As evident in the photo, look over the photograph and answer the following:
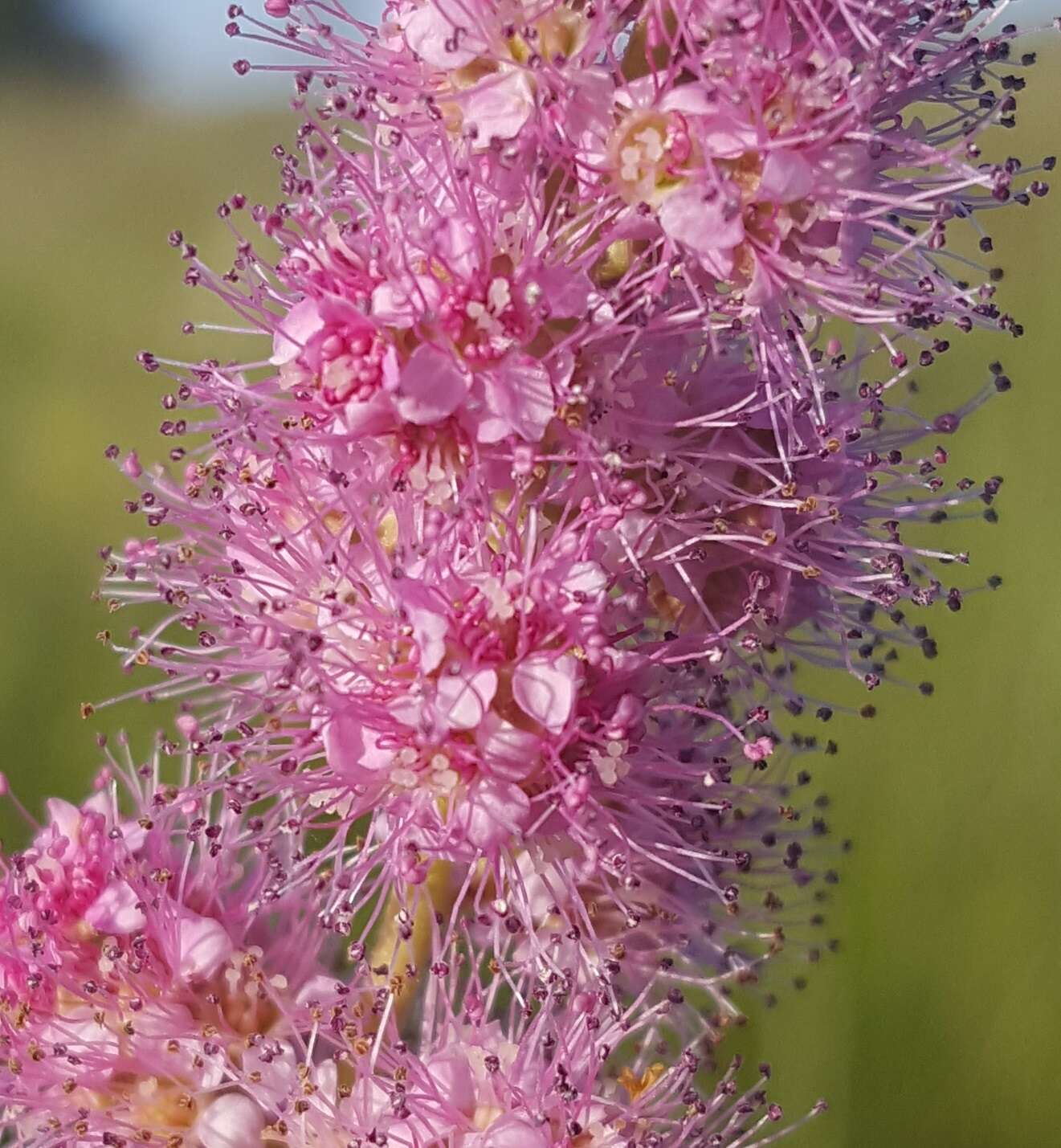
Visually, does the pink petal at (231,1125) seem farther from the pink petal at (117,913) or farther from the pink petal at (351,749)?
the pink petal at (351,749)

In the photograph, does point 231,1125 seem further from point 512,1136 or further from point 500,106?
point 500,106

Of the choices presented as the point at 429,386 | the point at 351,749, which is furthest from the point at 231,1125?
the point at 429,386

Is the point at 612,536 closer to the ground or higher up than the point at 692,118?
closer to the ground

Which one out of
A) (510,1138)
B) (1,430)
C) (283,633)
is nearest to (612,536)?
(283,633)

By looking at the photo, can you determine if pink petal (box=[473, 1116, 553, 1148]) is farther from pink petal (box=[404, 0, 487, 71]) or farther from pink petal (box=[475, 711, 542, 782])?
A: pink petal (box=[404, 0, 487, 71])

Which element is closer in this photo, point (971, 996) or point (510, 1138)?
point (510, 1138)

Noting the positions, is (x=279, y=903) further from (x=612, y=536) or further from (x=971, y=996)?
(x=971, y=996)
